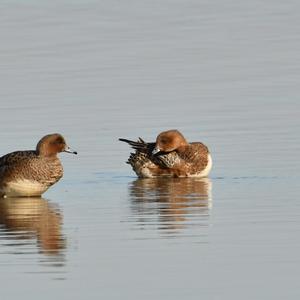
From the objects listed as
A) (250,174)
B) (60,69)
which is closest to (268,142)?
(250,174)

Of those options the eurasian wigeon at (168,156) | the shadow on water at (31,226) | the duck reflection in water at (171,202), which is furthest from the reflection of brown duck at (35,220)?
the eurasian wigeon at (168,156)

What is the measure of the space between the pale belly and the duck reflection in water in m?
0.95

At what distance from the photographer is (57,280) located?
11.4 meters

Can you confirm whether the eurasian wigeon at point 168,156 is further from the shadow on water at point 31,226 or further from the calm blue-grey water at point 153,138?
the shadow on water at point 31,226

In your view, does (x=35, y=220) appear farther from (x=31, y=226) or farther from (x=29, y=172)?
(x=29, y=172)

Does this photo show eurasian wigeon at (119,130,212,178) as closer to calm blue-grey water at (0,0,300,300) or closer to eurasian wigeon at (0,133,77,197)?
calm blue-grey water at (0,0,300,300)

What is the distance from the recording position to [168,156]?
1881 centimetres

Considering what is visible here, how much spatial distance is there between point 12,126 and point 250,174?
14.2 feet

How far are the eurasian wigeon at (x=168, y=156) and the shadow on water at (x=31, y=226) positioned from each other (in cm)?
217

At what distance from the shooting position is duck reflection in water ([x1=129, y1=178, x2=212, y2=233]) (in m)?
14.1

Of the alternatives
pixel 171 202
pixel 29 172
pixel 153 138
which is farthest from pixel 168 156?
pixel 171 202

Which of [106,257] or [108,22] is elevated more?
[108,22]

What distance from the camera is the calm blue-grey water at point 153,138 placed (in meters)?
11.6

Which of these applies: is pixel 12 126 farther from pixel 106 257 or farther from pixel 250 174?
pixel 106 257
